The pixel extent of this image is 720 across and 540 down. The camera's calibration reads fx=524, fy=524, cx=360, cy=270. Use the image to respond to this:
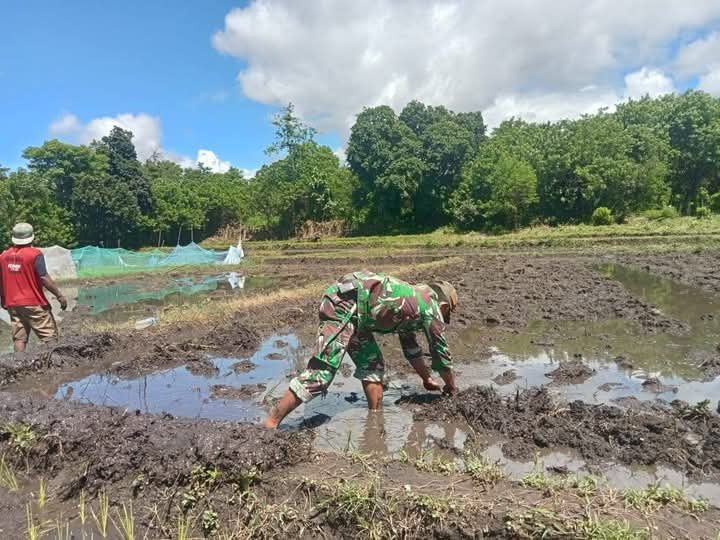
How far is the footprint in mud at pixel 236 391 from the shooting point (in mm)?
6121

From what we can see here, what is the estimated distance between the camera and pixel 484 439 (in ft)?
14.9

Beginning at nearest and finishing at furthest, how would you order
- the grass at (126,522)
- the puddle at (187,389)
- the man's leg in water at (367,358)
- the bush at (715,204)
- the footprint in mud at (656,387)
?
the grass at (126,522)
the man's leg in water at (367,358)
the footprint in mud at (656,387)
the puddle at (187,389)
the bush at (715,204)

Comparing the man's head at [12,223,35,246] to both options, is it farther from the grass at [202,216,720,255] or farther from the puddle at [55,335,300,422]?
the grass at [202,216,720,255]

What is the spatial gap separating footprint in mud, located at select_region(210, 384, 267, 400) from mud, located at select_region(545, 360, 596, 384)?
347cm

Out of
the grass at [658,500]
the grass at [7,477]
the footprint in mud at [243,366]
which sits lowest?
the footprint in mud at [243,366]

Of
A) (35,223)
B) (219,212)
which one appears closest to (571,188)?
(219,212)

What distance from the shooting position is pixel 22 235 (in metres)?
6.69

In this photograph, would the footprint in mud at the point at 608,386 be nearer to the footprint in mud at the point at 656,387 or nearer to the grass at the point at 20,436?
the footprint in mud at the point at 656,387

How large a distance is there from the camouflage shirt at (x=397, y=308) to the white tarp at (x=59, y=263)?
20898 mm

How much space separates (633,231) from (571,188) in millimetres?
7902

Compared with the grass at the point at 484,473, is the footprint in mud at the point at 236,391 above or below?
below

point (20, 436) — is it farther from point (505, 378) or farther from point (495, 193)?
point (495, 193)

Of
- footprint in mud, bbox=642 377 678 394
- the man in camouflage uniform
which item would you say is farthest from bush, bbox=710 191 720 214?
the man in camouflage uniform

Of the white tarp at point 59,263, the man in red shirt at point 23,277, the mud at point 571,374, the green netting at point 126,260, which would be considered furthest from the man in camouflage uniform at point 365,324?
the green netting at point 126,260
